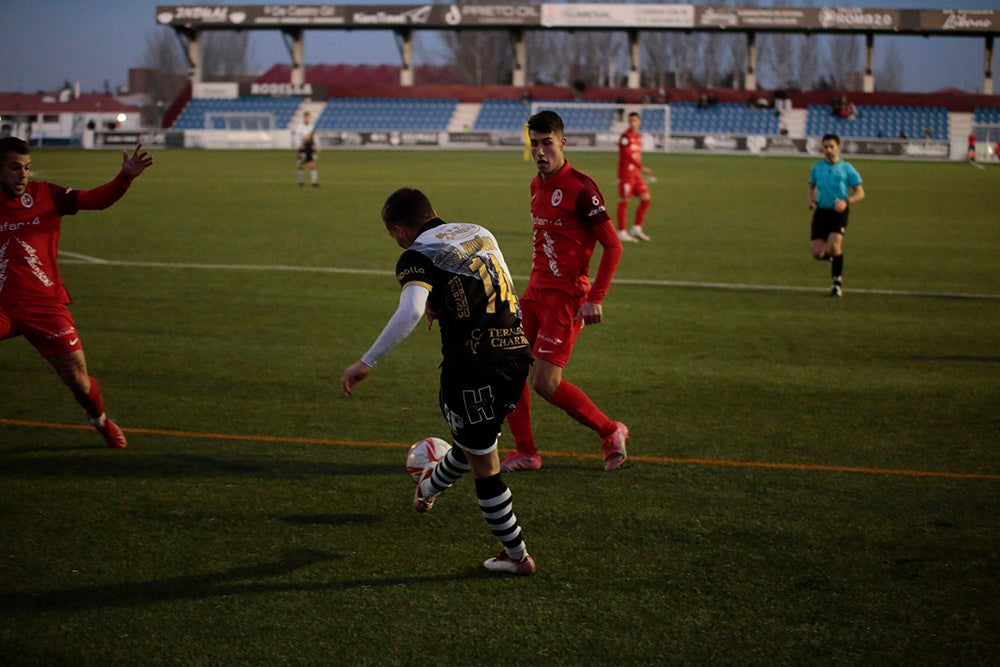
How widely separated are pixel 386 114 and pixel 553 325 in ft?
233

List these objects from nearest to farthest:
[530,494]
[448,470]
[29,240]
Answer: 1. [448,470]
2. [530,494]
3. [29,240]

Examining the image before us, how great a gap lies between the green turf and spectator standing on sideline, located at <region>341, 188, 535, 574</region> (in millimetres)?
567

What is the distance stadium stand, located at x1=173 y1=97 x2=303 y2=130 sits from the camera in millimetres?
73875

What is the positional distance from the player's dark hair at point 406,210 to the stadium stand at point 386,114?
6975cm

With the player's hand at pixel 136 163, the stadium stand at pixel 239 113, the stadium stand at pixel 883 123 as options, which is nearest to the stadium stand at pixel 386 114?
the stadium stand at pixel 239 113

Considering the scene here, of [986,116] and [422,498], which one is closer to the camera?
[422,498]

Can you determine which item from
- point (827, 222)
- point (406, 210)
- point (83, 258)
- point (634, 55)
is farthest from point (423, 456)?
point (634, 55)

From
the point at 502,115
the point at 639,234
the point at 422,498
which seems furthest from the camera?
the point at 502,115

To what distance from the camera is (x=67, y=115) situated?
105812 millimetres

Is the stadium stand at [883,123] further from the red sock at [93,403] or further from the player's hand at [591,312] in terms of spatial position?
the red sock at [93,403]

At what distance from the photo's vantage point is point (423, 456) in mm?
6250

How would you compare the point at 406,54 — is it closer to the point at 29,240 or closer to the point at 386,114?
the point at 386,114

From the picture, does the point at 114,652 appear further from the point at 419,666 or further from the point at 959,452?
the point at 959,452

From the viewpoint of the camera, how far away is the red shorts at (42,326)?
22.7 ft
